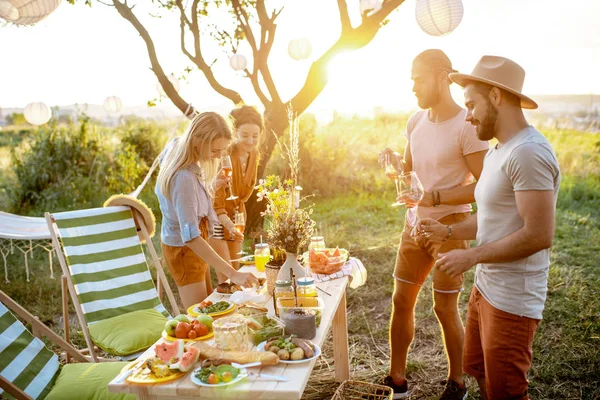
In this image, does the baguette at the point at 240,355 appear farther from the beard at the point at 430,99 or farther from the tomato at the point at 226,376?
the beard at the point at 430,99

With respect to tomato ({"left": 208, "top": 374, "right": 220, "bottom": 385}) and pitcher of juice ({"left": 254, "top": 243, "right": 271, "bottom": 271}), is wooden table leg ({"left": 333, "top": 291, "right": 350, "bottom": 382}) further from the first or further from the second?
tomato ({"left": 208, "top": 374, "right": 220, "bottom": 385})

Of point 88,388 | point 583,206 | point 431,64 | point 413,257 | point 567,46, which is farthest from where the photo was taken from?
point 567,46

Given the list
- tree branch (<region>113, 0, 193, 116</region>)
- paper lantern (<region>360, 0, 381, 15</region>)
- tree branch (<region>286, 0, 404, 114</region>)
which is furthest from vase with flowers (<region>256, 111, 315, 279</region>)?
tree branch (<region>113, 0, 193, 116</region>)

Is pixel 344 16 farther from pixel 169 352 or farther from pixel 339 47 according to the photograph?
pixel 169 352

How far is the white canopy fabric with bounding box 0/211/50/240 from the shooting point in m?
5.06

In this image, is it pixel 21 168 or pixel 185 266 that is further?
pixel 21 168

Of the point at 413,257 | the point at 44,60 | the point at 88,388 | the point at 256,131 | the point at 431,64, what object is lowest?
the point at 88,388

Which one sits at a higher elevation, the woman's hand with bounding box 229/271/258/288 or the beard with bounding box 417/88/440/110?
the beard with bounding box 417/88/440/110

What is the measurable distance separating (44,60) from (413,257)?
32.7ft

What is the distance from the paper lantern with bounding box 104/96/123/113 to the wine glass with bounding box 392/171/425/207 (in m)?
7.62

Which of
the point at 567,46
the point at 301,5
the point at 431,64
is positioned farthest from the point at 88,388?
the point at 567,46

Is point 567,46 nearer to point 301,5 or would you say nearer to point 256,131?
point 301,5

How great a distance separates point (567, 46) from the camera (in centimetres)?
2212

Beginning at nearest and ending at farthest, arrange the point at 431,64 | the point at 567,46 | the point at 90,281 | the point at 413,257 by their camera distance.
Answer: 1. the point at 431,64
2. the point at 413,257
3. the point at 90,281
4. the point at 567,46
